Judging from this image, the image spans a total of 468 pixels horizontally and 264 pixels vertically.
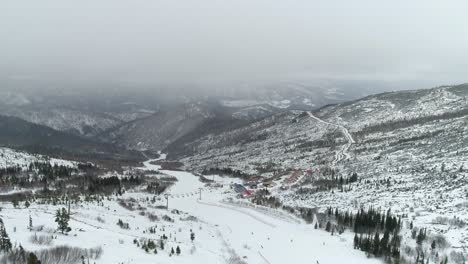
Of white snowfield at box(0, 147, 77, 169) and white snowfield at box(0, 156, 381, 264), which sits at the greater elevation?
white snowfield at box(0, 156, 381, 264)

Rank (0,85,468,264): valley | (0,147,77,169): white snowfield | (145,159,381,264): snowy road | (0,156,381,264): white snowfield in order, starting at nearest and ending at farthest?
(0,156,381,264): white snowfield < (0,85,468,264): valley < (145,159,381,264): snowy road < (0,147,77,169): white snowfield

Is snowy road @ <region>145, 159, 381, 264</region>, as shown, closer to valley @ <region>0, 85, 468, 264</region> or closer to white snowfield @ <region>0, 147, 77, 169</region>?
valley @ <region>0, 85, 468, 264</region>

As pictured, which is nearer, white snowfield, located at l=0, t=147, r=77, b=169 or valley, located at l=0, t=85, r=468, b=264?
valley, located at l=0, t=85, r=468, b=264

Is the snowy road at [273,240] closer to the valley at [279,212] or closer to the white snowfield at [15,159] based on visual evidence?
the valley at [279,212]

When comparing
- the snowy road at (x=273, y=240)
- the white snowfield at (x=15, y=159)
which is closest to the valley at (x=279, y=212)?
the snowy road at (x=273, y=240)

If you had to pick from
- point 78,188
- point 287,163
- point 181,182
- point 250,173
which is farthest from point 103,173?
point 287,163

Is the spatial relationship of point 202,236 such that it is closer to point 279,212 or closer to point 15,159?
point 279,212

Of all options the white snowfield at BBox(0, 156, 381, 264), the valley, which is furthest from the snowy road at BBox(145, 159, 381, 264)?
the valley

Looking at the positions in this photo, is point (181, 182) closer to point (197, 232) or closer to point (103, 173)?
point (103, 173)
